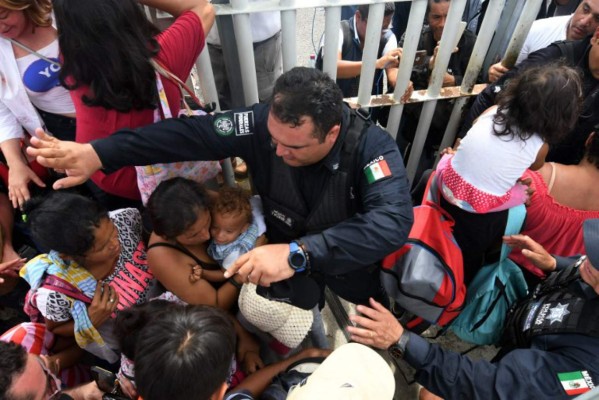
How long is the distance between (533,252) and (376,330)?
900 millimetres

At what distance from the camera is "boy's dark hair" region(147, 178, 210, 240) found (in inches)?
64.7

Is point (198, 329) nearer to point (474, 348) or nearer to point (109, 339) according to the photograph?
point (109, 339)

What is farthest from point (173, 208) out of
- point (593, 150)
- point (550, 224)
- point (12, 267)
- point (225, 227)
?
point (593, 150)

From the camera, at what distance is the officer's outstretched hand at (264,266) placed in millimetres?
1381

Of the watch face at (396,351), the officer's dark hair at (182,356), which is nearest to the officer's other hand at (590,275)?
the watch face at (396,351)

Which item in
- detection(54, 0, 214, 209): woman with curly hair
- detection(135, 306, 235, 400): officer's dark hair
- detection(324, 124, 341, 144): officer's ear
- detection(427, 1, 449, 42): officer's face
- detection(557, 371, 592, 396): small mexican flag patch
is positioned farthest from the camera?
detection(427, 1, 449, 42): officer's face

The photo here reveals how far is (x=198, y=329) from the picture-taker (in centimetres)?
123

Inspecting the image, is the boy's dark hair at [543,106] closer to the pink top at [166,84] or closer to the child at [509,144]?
the child at [509,144]

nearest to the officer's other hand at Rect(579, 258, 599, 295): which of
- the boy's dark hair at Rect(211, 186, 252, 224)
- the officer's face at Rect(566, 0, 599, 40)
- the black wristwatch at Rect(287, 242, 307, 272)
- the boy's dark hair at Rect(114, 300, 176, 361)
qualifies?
the black wristwatch at Rect(287, 242, 307, 272)

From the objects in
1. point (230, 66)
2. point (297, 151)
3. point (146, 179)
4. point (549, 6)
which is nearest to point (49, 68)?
point (146, 179)

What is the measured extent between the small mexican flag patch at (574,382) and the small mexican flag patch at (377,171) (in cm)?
91

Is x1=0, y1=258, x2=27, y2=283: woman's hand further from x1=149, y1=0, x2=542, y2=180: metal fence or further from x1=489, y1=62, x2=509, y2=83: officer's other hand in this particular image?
x1=489, y1=62, x2=509, y2=83: officer's other hand

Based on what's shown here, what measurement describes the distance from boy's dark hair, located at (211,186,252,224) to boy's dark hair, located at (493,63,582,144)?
1230mm

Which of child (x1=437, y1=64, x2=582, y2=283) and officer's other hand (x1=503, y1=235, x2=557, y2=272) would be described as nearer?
child (x1=437, y1=64, x2=582, y2=283)
